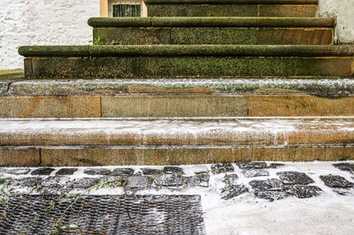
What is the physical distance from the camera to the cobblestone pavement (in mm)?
1843

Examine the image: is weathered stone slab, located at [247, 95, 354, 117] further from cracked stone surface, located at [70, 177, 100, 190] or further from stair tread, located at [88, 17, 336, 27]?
cracked stone surface, located at [70, 177, 100, 190]

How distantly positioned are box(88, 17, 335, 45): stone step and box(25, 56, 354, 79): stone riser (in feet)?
1.77

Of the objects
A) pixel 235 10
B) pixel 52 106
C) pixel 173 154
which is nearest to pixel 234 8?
pixel 235 10

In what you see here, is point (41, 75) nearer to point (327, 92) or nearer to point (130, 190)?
point (130, 190)

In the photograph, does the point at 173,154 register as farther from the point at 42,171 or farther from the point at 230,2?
the point at 230,2

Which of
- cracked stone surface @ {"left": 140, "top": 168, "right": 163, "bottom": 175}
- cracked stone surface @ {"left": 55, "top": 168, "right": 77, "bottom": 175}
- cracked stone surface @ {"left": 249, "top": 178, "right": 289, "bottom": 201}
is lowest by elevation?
cracked stone surface @ {"left": 55, "top": 168, "right": 77, "bottom": 175}

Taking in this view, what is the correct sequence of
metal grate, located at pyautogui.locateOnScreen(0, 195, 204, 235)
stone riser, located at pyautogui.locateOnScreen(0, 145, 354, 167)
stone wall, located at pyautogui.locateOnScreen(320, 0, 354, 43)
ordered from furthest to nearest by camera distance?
stone wall, located at pyautogui.locateOnScreen(320, 0, 354, 43) < stone riser, located at pyautogui.locateOnScreen(0, 145, 354, 167) < metal grate, located at pyautogui.locateOnScreen(0, 195, 204, 235)

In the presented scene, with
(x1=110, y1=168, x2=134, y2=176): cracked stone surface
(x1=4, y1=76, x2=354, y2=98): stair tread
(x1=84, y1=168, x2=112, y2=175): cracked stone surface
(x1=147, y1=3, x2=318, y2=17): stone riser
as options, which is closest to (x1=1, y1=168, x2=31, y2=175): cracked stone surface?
(x1=84, y1=168, x2=112, y2=175): cracked stone surface

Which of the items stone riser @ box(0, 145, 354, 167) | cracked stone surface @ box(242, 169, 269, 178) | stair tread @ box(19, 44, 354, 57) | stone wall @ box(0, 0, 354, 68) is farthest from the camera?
stone wall @ box(0, 0, 354, 68)

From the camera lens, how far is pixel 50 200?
211 cm

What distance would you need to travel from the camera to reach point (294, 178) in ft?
7.89

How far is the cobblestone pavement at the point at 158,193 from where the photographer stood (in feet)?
6.05

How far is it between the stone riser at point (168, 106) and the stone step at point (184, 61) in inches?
18.9

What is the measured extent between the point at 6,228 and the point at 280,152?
1698 millimetres
